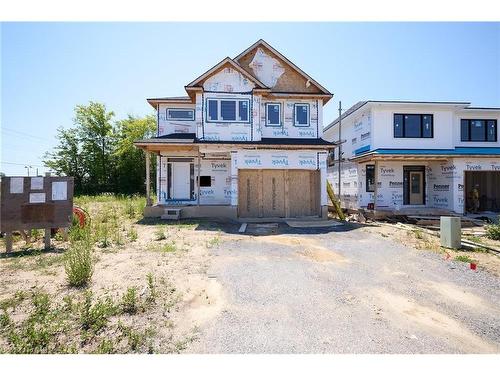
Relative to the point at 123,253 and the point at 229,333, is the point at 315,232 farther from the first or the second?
the point at 229,333

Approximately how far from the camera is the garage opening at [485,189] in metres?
20.0

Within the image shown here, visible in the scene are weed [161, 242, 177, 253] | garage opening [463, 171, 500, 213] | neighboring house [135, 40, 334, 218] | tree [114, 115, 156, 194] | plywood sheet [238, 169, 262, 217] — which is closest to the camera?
weed [161, 242, 177, 253]

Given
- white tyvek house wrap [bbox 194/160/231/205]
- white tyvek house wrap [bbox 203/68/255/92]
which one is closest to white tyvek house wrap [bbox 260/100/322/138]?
white tyvek house wrap [bbox 203/68/255/92]

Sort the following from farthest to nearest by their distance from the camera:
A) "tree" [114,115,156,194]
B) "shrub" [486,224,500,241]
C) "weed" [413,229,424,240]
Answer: "tree" [114,115,156,194] → "weed" [413,229,424,240] → "shrub" [486,224,500,241]

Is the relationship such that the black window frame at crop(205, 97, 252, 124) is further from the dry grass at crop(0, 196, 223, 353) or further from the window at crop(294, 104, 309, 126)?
the dry grass at crop(0, 196, 223, 353)

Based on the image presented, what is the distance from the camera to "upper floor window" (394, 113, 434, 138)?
1898 centimetres

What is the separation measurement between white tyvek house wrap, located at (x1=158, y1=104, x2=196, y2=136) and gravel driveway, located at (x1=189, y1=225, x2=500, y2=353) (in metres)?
12.4

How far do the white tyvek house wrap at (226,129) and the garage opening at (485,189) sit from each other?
17082mm

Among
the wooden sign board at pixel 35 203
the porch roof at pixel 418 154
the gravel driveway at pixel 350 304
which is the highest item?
the porch roof at pixel 418 154

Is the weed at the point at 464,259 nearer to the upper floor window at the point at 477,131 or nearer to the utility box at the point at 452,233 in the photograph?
the utility box at the point at 452,233

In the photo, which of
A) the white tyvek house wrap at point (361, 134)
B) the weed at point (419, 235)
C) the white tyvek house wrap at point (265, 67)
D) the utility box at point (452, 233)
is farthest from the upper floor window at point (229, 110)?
the utility box at point (452, 233)

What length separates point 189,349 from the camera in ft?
11.8

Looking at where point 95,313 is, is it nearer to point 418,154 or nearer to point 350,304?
point 350,304

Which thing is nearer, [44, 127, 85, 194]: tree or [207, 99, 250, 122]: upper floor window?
[207, 99, 250, 122]: upper floor window
